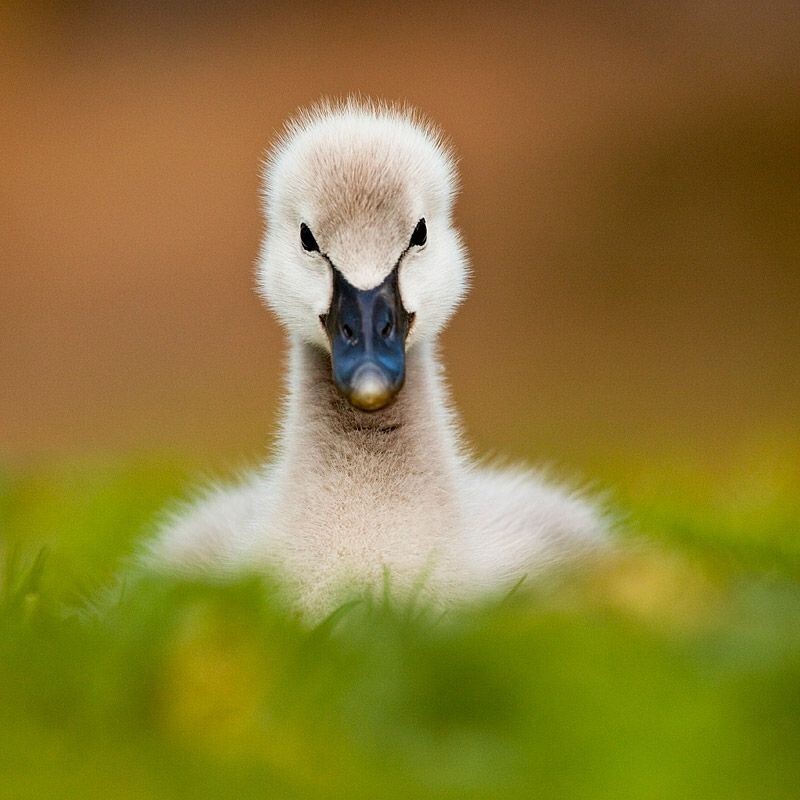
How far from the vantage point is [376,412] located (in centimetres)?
347

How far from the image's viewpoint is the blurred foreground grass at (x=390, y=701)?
5.98ft

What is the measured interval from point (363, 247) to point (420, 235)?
A: 238 millimetres

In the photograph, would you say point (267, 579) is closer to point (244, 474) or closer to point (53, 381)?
point (244, 474)

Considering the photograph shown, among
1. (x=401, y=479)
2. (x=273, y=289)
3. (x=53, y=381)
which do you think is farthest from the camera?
(x=53, y=381)

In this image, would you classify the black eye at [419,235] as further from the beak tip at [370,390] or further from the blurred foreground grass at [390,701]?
the blurred foreground grass at [390,701]

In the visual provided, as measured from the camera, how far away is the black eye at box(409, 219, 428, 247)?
3.55 meters

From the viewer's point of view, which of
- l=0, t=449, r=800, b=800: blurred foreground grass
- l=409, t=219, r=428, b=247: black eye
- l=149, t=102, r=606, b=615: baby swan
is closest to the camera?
l=0, t=449, r=800, b=800: blurred foreground grass

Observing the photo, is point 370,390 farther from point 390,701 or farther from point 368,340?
point 390,701

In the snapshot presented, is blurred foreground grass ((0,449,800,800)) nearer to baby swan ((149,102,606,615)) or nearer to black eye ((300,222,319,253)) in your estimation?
baby swan ((149,102,606,615))

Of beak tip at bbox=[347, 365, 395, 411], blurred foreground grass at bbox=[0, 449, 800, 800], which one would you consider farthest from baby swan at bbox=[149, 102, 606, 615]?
blurred foreground grass at bbox=[0, 449, 800, 800]

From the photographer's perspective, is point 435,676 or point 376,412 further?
point 376,412

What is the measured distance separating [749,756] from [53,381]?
940 centimetres

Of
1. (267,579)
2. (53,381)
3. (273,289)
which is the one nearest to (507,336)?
(53,381)

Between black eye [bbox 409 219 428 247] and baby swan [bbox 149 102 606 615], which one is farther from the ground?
black eye [bbox 409 219 428 247]
